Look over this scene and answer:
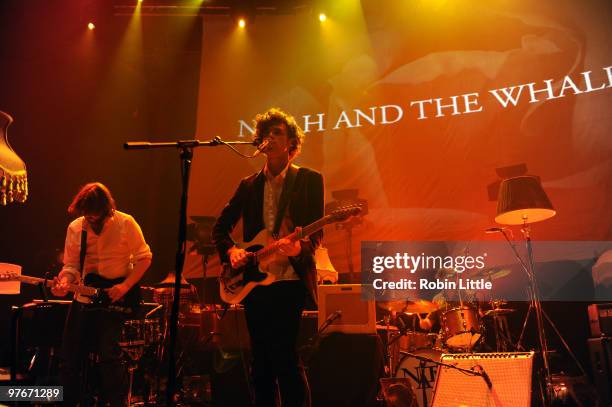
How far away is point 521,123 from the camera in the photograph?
6277 mm

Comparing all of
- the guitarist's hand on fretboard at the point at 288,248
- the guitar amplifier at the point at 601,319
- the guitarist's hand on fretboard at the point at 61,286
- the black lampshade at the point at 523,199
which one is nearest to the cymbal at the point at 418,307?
the black lampshade at the point at 523,199

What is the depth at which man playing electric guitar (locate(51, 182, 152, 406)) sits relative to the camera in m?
3.54

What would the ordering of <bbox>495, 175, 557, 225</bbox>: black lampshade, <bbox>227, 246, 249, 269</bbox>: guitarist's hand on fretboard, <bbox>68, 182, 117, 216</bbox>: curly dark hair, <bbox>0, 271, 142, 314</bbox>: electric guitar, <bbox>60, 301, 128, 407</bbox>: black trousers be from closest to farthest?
<bbox>227, 246, 249, 269</bbox>: guitarist's hand on fretboard
<bbox>60, 301, 128, 407</bbox>: black trousers
<bbox>0, 271, 142, 314</bbox>: electric guitar
<bbox>68, 182, 117, 216</bbox>: curly dark hair
<bbox>495, 175, 557, 225</bbox>: black lampshade

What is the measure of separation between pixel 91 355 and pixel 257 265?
66.8 inches

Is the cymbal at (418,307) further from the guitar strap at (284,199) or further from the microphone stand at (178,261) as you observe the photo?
the microphone stand at (178,261)

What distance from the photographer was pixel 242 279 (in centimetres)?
297

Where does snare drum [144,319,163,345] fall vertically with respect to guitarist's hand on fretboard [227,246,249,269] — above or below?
below

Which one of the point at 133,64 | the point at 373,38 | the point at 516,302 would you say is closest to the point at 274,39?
the point at 373,38

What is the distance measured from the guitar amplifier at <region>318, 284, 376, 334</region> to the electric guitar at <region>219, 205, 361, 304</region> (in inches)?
67.0

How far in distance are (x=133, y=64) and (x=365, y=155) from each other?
166 inches

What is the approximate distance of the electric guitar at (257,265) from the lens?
284cm

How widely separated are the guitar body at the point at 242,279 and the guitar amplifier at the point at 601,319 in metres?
4.09

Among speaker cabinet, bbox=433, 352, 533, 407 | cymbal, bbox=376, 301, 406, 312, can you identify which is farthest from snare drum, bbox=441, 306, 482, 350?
speaker cabinet, bbox=433, 352, 533, 407

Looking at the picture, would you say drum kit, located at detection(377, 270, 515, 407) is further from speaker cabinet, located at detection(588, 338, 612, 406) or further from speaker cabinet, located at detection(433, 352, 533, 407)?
speaker cabinet, located at detection(433, 352, 533, 407)
